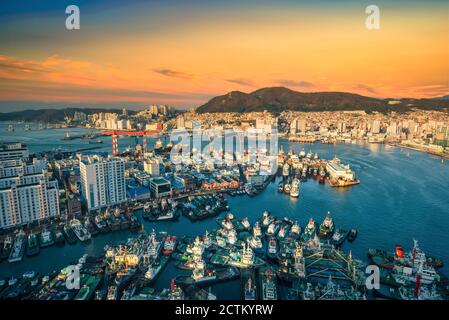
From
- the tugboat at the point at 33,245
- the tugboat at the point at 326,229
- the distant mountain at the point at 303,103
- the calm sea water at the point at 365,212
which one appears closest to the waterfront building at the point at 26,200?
the tugboat at the point at 33,245

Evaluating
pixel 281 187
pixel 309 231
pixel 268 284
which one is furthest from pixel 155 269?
pixel 281 187

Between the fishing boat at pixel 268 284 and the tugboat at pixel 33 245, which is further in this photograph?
the tugboat at pixel 33 245

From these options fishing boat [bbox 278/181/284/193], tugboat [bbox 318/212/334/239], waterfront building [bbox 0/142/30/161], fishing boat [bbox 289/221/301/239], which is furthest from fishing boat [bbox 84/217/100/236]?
waterfront building [bbox 0/142/30/161]

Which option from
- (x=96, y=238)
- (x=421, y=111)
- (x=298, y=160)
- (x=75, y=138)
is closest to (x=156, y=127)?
(x=75, y=138)

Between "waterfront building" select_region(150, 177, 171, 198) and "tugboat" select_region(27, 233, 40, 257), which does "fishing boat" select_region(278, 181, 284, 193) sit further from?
"tugboat" select_region(27, 233, 40, 257)

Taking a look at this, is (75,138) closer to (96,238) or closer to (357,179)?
(96,238)

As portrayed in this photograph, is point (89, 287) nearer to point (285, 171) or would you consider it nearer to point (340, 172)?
point (285, 171)

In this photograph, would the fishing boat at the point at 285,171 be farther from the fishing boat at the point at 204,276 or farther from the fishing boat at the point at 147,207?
the fishing boat at the point at 204,276
